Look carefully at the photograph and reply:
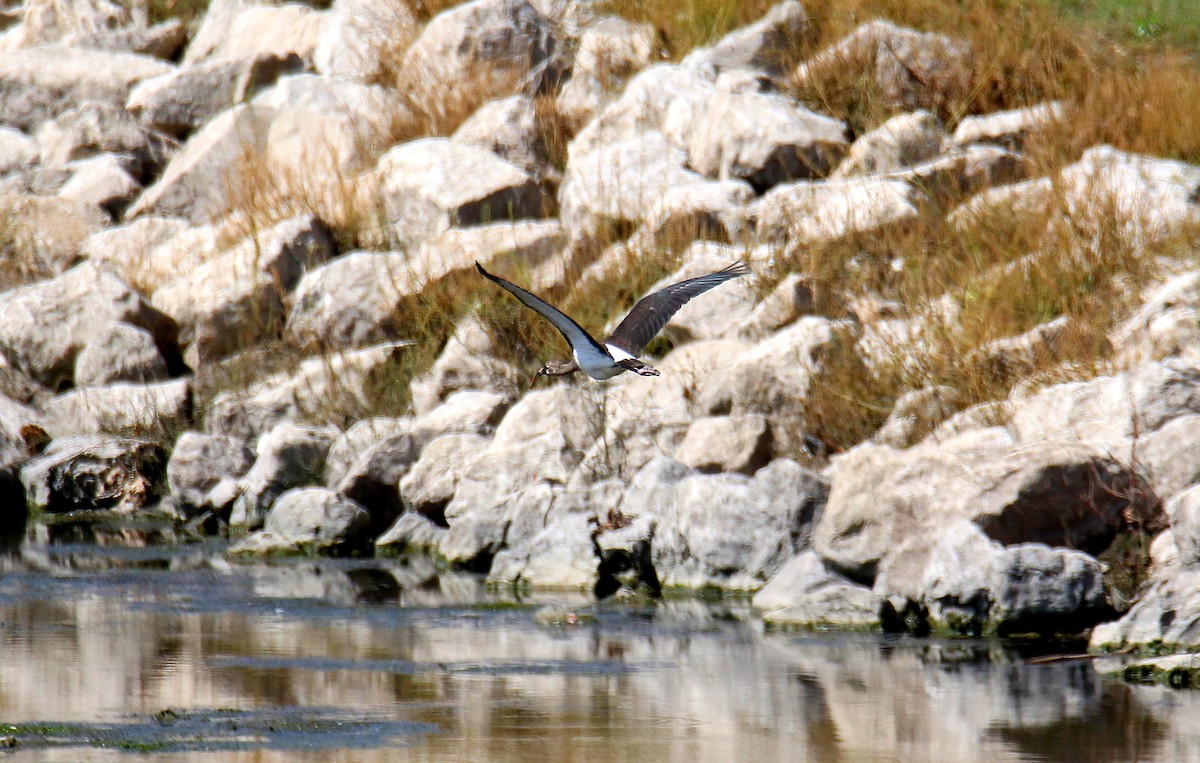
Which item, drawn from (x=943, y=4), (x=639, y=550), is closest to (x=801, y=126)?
(x=943, y=4)

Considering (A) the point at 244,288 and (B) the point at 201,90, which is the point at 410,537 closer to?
(A) the point at 244,288

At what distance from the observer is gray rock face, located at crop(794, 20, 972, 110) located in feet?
51.9

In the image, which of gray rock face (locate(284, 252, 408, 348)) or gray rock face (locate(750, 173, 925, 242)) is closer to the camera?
gray rock face (locate(750, 173, 925, 242))

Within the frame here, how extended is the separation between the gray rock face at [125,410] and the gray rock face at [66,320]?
2.13 ft

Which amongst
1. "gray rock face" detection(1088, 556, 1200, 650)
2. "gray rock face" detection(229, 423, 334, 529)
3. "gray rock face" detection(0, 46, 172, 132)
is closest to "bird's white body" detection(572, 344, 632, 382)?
"gray rock face" detection(1088, 556, 1200, 650)

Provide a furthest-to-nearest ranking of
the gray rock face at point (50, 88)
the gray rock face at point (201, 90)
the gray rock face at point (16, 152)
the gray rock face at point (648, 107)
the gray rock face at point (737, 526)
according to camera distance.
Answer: the gray rock face at point (50, 88) → the gray rock face at point (16, 152) → the gray rock face at point (201, 90) → the gray rock face at point (648, 107) → the gray rock face at point (737, 526)

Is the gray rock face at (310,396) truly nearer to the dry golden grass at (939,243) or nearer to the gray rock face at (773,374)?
the dry golden grass at (939,243)

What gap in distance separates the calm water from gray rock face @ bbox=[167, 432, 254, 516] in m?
2.87

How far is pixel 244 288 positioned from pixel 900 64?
6207 millimetres

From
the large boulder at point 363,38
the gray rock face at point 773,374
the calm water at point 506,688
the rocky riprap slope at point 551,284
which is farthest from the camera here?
the large boulder at point 363,38

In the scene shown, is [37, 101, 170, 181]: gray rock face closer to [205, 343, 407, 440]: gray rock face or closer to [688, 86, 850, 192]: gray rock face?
[205, 343, 407, 440]: gray rock face

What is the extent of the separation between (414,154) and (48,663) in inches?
349

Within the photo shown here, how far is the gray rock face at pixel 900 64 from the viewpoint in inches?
622

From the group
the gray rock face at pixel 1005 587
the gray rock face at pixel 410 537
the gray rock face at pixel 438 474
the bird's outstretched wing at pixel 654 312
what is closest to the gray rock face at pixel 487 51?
the gray rock face at pixel 438 474
